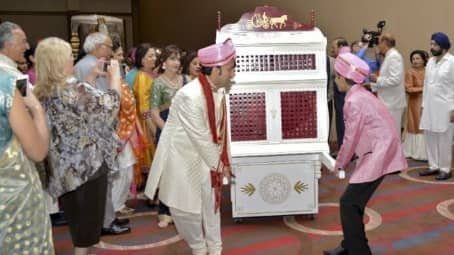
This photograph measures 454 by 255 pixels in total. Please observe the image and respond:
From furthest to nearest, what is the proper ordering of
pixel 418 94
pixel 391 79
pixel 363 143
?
pixel 418 94 < pixel 391 79 < pixel 363 143

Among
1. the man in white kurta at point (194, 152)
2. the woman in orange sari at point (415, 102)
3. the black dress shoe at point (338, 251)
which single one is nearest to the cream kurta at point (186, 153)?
the man in white kurta at point (194, 152)

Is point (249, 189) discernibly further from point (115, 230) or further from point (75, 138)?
point (75, 138)

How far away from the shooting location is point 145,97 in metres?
4.07

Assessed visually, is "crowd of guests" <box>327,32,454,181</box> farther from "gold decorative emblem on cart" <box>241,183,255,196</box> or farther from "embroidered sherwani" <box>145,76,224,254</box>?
"embroidered sherwani" <box>145,76,224,254</box>

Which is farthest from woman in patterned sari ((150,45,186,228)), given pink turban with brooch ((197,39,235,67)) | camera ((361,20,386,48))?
camera ((361,20,386,48))

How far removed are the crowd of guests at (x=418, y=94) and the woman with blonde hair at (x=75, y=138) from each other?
230 cm

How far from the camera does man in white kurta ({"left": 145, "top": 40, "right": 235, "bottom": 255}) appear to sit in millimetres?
2539

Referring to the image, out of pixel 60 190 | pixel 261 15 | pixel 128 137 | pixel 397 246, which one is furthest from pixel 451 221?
pixel 60 190

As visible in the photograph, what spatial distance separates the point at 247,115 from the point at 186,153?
1.06 metres

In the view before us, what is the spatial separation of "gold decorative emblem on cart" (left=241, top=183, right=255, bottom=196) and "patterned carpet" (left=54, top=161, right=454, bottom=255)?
26cm

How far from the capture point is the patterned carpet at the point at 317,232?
10.7ft

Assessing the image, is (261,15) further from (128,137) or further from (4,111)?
(4,111)

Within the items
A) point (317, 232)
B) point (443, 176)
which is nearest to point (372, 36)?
point (443, 176)

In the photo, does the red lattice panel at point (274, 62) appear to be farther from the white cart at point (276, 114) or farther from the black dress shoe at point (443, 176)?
the black dress shoe at point (443, 176)
